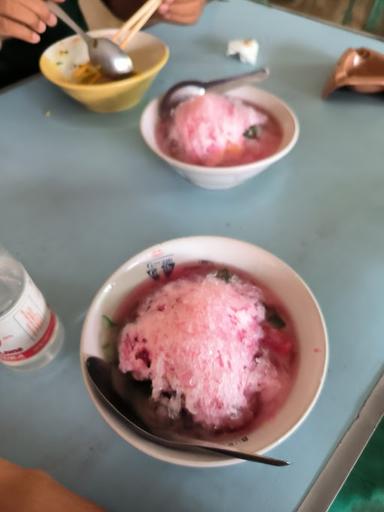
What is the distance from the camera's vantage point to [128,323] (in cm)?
43

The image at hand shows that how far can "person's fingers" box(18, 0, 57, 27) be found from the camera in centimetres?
75

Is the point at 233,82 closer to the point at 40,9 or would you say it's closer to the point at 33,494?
the point at 40,9

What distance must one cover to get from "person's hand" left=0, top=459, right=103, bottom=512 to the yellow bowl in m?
0.57

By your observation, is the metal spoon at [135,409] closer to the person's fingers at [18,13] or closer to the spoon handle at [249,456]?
the spoon handle at [249,456]

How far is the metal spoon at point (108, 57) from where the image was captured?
0.75m

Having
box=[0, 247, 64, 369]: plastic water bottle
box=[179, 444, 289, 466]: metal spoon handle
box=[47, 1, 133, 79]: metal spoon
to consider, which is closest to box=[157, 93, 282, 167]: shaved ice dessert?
box=[47, 1, 133, 79]: metal spoon

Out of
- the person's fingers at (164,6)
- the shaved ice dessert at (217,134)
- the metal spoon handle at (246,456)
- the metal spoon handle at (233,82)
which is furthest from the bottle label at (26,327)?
the person's fingers at (164,6)

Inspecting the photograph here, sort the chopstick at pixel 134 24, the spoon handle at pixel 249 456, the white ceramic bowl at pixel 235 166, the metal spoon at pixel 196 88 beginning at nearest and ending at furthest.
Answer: the spoon handle at pixel 249 456, the white ceramic bowl at pixel 235 166, the metal spoon at pixel 196 88, the chopstick at pixel 134 24

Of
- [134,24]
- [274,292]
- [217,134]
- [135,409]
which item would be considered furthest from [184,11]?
[135,409]

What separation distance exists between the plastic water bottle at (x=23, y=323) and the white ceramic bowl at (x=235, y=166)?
26cm

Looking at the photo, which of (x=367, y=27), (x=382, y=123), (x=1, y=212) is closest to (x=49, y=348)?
(x=1, y=212)

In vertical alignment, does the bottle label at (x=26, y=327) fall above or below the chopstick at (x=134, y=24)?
below

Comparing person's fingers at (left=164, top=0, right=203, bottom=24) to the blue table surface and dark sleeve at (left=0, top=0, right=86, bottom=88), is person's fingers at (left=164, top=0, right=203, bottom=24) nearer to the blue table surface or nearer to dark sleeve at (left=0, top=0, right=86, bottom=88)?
the blue table surface

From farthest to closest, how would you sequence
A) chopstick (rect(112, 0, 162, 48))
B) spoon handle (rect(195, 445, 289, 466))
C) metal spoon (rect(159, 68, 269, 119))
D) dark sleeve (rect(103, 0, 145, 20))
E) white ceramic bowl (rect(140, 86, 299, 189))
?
dark sleeve (rect(103, 0, 145, 20)) < chopstick (rect(112, 0, 162, 48)) < metal spoon (rect(159, 68, 269, 119)) < white ceramic bowl (rect(140, 86, 299, 189)) < spoon handle (rect(195, 445, 289, 466))
